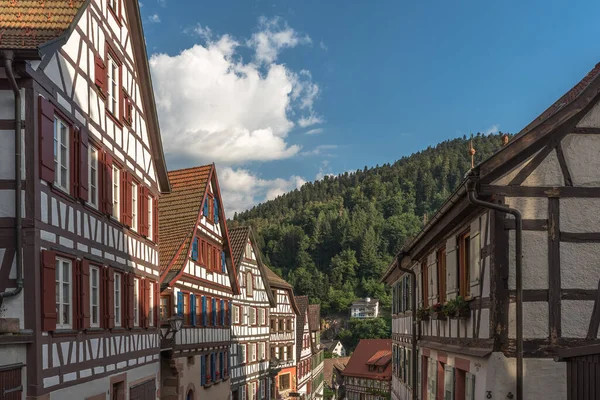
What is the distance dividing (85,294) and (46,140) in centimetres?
336

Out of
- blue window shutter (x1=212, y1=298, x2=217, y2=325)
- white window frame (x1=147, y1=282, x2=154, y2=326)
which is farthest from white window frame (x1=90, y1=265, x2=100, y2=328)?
blue window shutter (x1=212, y1=298, x2=217, y2=325)

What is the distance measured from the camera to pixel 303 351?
51.6 meters

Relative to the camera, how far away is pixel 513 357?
966 cm

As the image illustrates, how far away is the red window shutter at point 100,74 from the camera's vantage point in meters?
14.2

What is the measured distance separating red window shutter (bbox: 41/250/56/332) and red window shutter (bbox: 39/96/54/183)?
1.26 m

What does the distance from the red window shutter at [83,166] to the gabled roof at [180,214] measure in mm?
9066

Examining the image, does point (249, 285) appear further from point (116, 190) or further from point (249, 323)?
point (116, 190)

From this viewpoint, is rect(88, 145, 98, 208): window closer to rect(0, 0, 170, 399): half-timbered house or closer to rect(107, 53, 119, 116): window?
rect(0, 0, 170, 399): half-timbered house

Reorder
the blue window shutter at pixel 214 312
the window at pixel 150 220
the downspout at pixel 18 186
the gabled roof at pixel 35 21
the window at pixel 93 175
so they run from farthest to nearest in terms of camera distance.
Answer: the blue window shutter at pixel 214 312, the window at pixel 150 220, the window at pixel 93 175, the gabled roof at pixel 35 21, the downspout at pixel 18 186

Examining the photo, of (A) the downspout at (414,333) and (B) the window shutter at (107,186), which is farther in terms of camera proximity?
(A) the downspout at (414,333)

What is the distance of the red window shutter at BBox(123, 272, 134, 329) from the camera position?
52.5 ft

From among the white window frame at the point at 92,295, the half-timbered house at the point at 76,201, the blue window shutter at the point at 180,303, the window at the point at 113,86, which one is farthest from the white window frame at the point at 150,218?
the white window frame at the point at 92,295

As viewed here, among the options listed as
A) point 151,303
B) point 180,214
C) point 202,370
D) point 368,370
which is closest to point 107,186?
point 151,303

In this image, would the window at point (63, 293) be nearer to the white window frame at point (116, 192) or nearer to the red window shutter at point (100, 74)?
the white window frame at point (116, 192)
